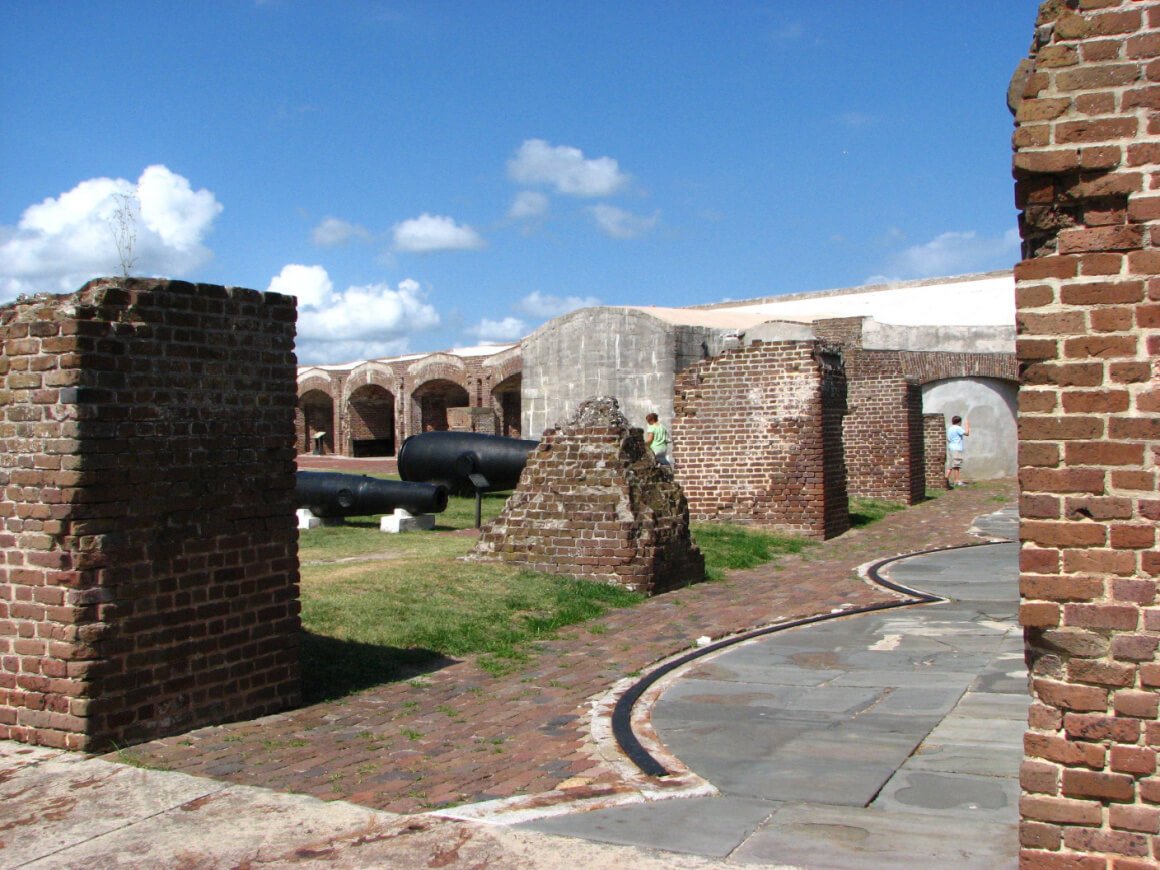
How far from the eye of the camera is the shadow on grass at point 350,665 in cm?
705

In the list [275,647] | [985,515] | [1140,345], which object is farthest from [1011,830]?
[985,515]

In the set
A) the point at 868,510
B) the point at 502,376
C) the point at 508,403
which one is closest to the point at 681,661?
the point at 868,510

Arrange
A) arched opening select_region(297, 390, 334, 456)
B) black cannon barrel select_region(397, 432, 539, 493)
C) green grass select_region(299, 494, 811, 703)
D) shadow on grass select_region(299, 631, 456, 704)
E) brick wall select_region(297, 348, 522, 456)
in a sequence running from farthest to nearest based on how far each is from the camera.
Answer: arched opening select_region(297, 390, 334, 456)
brick wall select_region(297, 348, 522, 456)
black cannon barrel select_region(397, 432, 539, 493)
green grass select_region(299, 494, 811, 703)
shadow on grass select_region(299, 631, 456, 704)

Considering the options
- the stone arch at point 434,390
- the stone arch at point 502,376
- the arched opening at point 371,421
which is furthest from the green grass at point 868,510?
the arched opening at point 371,421

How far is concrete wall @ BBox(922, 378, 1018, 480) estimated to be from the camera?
93.3 ft

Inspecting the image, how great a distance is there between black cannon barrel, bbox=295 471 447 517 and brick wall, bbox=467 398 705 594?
4.14 m

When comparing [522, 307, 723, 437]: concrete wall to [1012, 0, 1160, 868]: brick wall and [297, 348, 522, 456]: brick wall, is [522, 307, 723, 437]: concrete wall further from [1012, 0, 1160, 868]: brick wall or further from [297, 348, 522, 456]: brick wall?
[1012, 0, 1160, 868]: brick wall

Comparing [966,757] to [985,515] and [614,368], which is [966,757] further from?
[614,368]

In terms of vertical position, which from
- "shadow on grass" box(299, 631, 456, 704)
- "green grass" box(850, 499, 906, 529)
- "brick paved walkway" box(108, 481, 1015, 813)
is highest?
"green grass" box(850, 499, 906, 529)

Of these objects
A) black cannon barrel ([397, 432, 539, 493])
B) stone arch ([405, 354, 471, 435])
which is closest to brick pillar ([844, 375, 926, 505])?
black cannon barrel ([397, 432, 539, 493])

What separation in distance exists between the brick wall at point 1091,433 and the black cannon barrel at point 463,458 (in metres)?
15.3

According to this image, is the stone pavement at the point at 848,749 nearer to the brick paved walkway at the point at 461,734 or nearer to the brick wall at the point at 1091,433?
the brick paved walkway at the point at 461,734

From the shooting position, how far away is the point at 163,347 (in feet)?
19.2

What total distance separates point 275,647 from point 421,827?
8.10 feet
